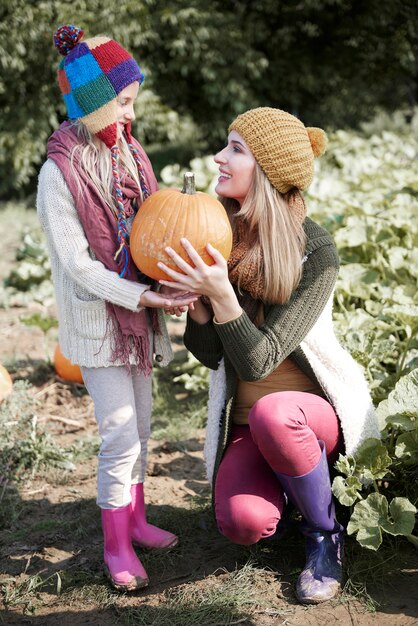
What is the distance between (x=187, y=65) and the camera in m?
9.52

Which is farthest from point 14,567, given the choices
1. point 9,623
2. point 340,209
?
point 340,209

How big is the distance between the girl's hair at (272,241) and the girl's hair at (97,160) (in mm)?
387

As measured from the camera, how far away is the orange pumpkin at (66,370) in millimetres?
3811

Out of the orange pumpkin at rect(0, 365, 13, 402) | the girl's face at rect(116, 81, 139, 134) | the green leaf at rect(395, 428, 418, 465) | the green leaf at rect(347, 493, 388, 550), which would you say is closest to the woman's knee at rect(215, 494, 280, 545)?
the green leaf at rect(347, 493, 388, 550)

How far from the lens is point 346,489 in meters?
2.24

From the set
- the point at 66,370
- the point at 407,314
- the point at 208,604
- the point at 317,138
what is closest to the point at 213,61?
the point at 66,370

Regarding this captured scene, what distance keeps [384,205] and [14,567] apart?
10.2 ft

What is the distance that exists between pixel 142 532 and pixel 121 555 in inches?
7.9

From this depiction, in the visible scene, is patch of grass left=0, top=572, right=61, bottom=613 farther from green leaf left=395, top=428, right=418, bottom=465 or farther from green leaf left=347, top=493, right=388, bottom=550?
green leaf left=395, top=428, right=418, bottom=465

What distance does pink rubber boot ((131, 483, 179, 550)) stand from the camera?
8.41 feet

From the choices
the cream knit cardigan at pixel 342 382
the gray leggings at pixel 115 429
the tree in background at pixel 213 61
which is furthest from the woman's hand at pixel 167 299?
the tree in background at pixel 213 61

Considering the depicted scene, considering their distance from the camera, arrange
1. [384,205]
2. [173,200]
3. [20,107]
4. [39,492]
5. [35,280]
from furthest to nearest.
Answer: [20,107] → [35,280] → [384,205] → [39,492] → [173,200]

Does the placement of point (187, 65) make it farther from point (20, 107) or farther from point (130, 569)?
point (130, 569)

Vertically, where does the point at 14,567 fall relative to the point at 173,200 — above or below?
below
